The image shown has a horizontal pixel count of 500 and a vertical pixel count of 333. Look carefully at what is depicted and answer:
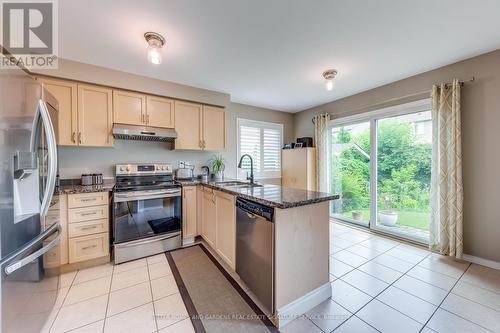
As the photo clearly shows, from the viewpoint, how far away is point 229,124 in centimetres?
399

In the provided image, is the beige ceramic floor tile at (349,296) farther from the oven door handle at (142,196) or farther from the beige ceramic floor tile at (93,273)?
the beige ceramic floor tile at (93,273)

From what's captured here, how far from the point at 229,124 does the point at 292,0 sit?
2.63 meters

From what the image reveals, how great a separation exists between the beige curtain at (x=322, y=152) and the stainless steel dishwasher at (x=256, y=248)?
269 centimetres

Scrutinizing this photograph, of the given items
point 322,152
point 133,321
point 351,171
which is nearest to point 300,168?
point 322,152

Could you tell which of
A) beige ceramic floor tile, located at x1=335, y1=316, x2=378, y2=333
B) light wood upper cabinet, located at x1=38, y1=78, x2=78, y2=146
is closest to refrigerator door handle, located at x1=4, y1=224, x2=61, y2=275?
light wood upper cabinet, located at x1=38, y1=78, x2=78, y2=146

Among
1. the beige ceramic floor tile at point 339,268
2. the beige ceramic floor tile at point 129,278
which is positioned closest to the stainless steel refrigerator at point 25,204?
the beige ceramic floor tile at point 129,278

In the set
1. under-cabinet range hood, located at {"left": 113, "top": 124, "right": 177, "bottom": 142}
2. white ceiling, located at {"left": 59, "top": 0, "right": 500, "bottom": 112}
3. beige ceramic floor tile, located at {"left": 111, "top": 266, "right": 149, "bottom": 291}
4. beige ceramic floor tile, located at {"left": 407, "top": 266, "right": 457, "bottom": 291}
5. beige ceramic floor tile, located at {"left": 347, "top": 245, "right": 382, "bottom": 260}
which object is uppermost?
white ceiling, located at {"left": 59, "top": 0, "right": 500, "bottom": 112}

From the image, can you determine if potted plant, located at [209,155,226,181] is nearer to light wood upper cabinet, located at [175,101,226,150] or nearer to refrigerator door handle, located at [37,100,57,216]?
light wood upper cabinet, located at [175,101,226,150]

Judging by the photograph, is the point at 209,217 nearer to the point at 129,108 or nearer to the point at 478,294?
the point at 129,108

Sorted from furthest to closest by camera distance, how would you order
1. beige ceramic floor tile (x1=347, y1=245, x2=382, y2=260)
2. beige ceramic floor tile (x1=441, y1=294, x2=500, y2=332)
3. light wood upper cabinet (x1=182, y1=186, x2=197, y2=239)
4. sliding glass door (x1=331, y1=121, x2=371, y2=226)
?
sliding glass door (x1=331, y1=121, x2=371, y2=226), light wood upper cabinet (x1=182, y1=186, x2=197, y2=239), beige ceramic floor tile (x1=347, y1=245, x2=382, y2=260), beige ceramic floor tile (x1=441, y1=294, x2=500, y2=332)

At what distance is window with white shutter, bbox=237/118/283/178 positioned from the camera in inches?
166

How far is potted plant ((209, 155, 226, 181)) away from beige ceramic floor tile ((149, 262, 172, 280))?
5.29 ft

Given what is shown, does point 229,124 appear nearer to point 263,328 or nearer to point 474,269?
point 263,328

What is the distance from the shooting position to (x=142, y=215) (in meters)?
2.51
